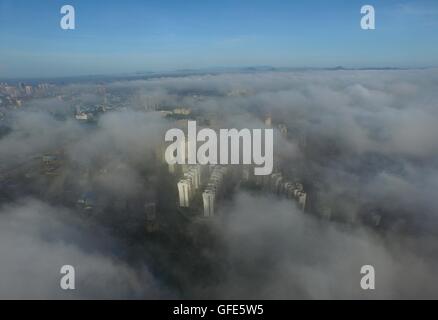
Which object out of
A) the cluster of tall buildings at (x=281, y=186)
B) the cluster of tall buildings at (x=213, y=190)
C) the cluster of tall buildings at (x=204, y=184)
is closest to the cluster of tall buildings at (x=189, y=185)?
the cluster of tall buildings at (x=204, y=184)

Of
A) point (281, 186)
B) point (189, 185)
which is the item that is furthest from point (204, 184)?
point (281, 186)

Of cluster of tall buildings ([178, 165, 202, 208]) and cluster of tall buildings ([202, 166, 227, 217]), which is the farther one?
cluster of tall buildings ([178, 165, 202, 208])

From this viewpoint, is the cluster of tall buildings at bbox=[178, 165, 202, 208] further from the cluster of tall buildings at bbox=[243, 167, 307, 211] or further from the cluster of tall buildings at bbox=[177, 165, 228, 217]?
the cluster of tall buildings at bbox=[243, 167, 307, 211]

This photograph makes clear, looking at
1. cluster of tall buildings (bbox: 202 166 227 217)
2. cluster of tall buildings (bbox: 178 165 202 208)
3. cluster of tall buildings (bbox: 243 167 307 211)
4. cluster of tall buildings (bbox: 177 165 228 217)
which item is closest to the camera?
cluster of tall buildings (bbox: 202 166 227 217)

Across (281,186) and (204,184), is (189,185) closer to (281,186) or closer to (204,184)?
(204,184)

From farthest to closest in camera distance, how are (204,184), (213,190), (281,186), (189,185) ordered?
(204,184), (281,186), (189,185), (213,190)

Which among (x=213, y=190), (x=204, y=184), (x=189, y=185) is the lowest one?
(x=204, y=184)

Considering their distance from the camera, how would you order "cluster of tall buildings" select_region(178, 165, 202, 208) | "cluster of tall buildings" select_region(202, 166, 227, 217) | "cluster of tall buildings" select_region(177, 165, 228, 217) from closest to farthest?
"cluster of tall buildings" select_region(202, 166, 227, 217)
"cluster of tall buildings" select_region(177, 165, 228, 217)
"cluster of tall buildings" select_region(178, 165, 202, 208)

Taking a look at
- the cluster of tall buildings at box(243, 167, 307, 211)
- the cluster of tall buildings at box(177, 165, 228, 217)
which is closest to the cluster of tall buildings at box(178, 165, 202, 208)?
the cluster of tall buildings at box(177, 165, 228, 217)

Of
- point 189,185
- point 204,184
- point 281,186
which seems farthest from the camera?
point 204,184
